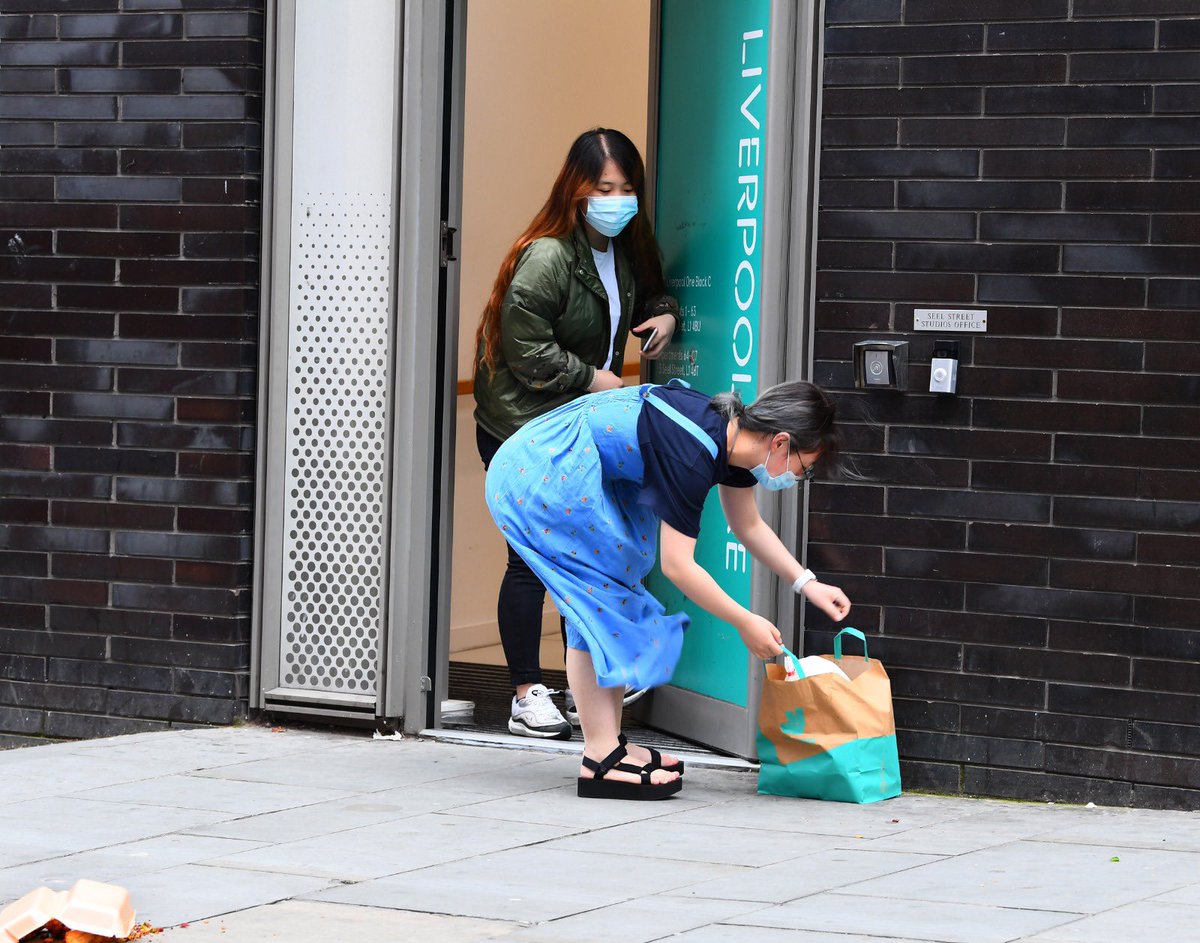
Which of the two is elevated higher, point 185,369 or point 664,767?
point 185,369

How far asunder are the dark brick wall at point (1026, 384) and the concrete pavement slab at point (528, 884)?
1.46m

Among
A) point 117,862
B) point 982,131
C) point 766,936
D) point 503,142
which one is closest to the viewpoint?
point 766,936

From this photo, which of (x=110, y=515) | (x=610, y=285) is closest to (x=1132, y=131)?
(x=610, y=285)

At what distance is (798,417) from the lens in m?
4.80

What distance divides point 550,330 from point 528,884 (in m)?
2.36

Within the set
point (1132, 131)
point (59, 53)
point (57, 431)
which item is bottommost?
point (57, 431)

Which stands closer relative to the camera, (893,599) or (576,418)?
(576,418)

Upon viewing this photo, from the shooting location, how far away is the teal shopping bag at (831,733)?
5086mm

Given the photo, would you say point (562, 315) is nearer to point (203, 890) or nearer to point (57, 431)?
point (57, 431)

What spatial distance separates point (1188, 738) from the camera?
17.1ft

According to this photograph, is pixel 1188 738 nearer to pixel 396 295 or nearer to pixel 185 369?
pixel 396 295

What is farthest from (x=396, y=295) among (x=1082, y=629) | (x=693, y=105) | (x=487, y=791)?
(x=1082, y=629)

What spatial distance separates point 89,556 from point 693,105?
8.68 feet

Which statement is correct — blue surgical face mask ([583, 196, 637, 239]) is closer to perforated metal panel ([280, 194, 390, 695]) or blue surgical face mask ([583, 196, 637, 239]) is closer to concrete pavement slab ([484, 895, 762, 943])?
perforated metal panel ([280, 194, 390, 695])
